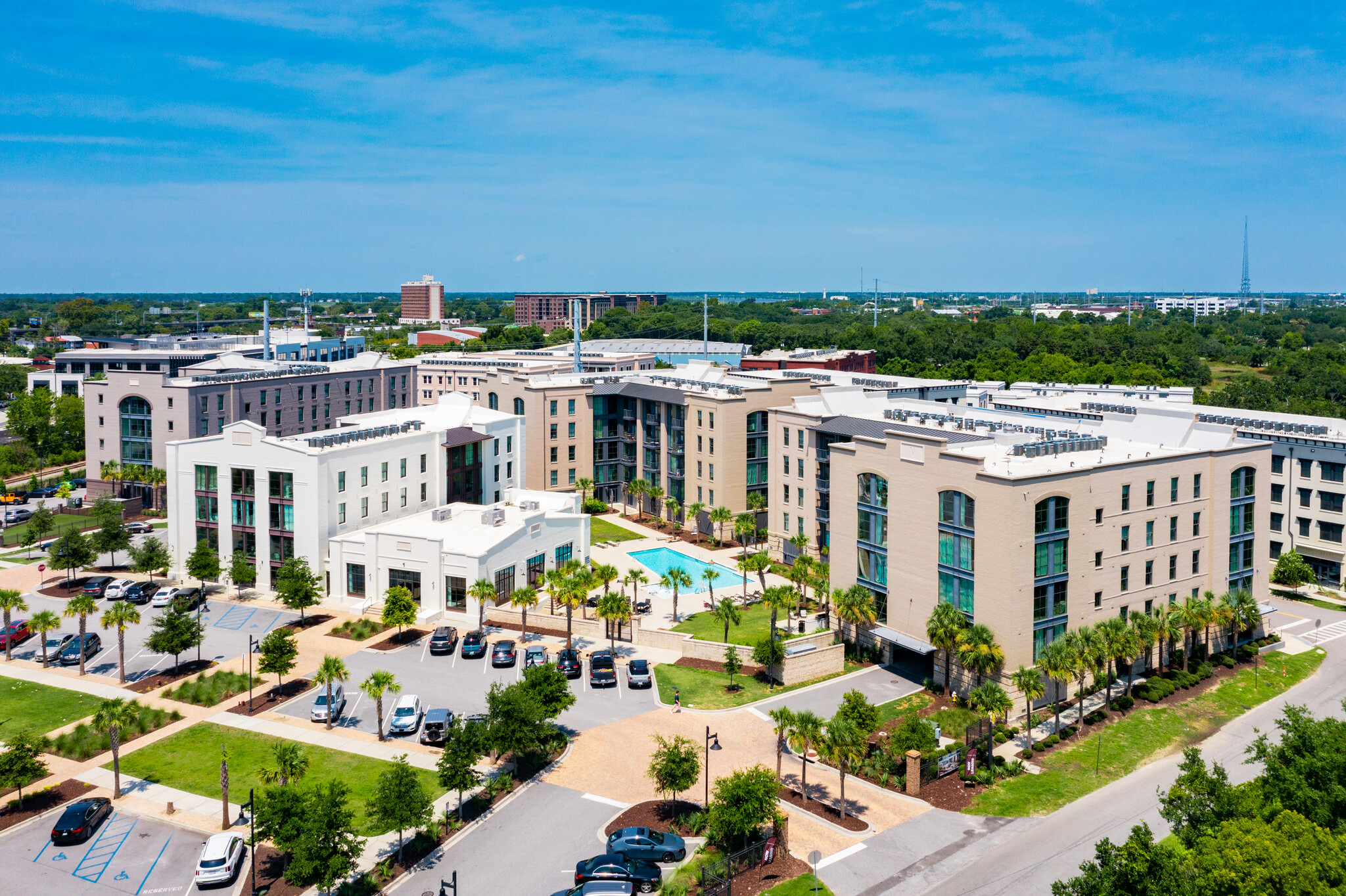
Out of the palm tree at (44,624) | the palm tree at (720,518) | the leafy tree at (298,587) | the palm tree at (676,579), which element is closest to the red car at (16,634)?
the palm tree at (44,624)

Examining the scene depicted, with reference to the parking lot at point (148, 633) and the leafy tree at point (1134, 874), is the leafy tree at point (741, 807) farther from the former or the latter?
the parking lot at point (148, 633)

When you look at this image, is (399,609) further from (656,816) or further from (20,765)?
(656,816)

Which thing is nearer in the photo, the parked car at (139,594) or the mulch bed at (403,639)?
the mulch bed at (403,639)

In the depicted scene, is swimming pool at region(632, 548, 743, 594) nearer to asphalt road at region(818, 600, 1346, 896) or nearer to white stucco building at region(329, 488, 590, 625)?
white stucco building at region(329, 488, 590, 625)

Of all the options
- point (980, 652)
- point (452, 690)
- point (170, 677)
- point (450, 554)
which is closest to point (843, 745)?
point (980, 652)

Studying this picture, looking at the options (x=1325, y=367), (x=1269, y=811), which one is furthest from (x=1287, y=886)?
(x=1325, y=367)

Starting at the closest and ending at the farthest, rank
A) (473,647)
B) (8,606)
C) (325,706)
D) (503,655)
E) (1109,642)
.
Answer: (325,706) → (1109,642) → (8,606) → (503,655) → (473,647)
